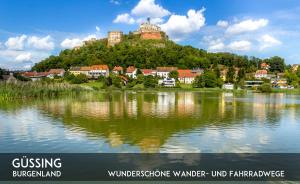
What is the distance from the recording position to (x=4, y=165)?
40.9 feet

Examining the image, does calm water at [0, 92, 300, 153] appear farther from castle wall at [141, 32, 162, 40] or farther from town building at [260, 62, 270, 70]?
castle wall at [141, 32, 162, 40]

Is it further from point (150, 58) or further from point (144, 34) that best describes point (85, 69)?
point (144, 34)

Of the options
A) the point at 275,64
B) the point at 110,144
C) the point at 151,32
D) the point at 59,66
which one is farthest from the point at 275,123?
the point at 151,32

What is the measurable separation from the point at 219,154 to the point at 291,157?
267cm

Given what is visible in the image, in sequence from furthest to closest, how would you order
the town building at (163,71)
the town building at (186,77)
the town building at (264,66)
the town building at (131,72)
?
the town building at (264,66), the town building at (163,71), the town building at (131,72), the town building at (186,77)

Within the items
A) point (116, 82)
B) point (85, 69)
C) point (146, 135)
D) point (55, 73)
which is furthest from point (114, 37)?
point (146, 135)

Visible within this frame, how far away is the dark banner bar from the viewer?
1134 cm

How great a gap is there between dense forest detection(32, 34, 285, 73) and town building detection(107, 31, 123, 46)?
10485 mm

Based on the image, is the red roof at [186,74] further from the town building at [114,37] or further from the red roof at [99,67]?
the town building at [114,37]

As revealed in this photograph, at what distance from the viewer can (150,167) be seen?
40.6ft

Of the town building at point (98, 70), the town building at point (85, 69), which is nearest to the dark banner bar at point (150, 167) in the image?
the town building at point (98, 70)

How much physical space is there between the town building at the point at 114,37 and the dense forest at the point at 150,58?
10485 millimetres

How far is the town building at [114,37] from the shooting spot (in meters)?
177

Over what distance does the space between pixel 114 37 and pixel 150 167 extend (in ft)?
553
